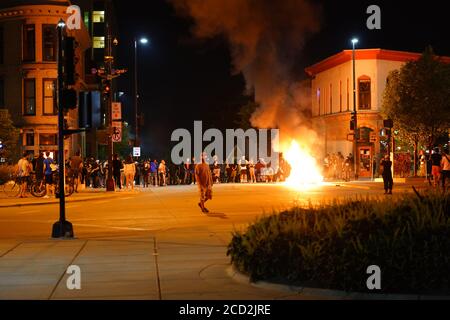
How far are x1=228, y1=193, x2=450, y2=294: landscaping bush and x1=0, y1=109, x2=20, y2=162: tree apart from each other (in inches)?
1186

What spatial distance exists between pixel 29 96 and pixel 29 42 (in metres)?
3.33

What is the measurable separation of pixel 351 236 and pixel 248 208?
511 inches

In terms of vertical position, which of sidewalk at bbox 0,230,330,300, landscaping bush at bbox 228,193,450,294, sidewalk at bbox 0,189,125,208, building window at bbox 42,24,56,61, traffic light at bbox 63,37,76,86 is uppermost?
building window at bbox 42,24,56,61

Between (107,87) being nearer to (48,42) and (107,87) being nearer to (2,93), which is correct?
(48,42)

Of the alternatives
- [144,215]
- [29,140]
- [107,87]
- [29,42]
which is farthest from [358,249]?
[29,42]

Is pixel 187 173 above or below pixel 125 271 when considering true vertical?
above

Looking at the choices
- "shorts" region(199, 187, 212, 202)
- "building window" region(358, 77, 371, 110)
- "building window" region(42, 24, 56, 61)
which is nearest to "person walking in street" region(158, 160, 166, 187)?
"building window" region(42, 24, 56, 61)

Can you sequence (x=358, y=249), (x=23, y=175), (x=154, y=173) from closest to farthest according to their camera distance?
Result: (x=358, y=249) < (x=23, y=175) < (x=154, y=173)

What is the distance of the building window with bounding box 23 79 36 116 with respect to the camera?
135 feet

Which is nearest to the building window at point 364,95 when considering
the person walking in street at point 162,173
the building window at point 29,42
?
the person walking in street at point 162,173

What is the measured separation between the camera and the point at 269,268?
29.5 feet

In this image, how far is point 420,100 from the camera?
42281mm

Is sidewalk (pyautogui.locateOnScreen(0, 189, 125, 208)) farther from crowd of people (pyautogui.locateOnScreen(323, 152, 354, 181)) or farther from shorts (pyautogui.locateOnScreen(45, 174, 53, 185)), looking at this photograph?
crowd of people (pyautogui.locateOnScreen(323, 152, 354, 181))
